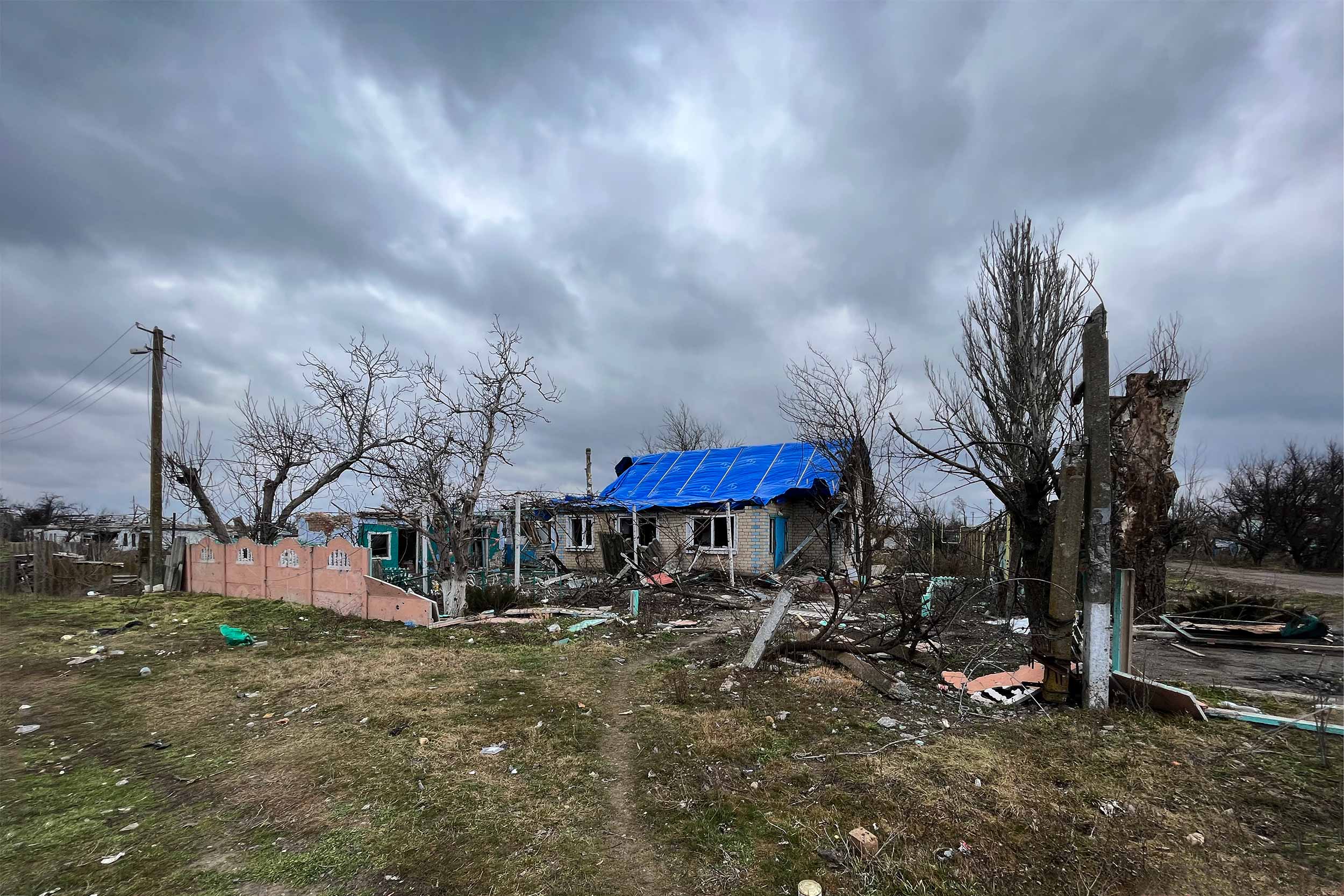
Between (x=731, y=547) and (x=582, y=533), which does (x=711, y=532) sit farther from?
(x=582, y=533)

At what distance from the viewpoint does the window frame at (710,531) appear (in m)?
19.1

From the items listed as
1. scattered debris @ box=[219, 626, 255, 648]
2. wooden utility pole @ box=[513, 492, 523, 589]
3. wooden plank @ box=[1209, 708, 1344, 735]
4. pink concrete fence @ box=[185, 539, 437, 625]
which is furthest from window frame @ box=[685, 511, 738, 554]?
wooden plank @ box=[1209, 708, 1344, 735]

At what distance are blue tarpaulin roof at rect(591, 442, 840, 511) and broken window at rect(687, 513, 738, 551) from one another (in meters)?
0.63

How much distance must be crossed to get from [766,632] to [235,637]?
8260 mm

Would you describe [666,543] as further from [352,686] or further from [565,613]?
[352,686]

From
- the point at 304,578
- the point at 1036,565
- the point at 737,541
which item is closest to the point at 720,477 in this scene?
the point at 737,541

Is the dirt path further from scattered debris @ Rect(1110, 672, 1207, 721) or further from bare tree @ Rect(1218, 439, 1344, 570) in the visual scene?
bare tree @ Rect(1218, 439, 1344, 570)

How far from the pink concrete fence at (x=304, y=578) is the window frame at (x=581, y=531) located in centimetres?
968

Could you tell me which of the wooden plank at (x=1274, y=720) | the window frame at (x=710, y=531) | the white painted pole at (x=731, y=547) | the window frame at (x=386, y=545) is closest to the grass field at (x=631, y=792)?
the wooden plank at (x=1274, y=720)

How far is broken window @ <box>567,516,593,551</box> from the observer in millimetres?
22469

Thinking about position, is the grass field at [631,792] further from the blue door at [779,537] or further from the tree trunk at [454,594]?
the blue door at [779,537]

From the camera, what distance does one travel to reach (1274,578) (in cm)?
1788

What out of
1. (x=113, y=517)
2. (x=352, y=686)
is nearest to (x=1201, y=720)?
(x=352, y=686)

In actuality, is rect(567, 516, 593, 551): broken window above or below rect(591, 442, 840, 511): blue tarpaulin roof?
below
